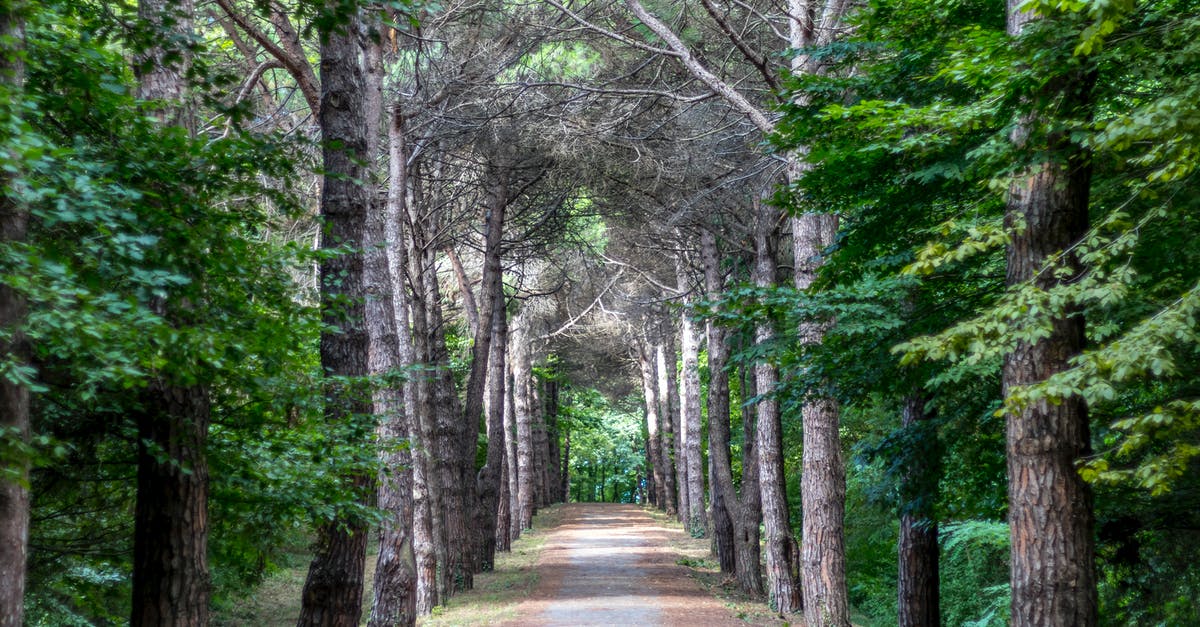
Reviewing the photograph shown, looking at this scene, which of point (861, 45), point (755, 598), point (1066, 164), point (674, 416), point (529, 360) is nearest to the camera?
point (1066, 164)

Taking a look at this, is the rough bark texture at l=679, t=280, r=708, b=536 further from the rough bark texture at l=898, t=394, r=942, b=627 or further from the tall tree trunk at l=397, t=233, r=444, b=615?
the rough bark texture at l=898, t=394, r=942, b=627

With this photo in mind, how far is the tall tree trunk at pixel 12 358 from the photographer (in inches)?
153

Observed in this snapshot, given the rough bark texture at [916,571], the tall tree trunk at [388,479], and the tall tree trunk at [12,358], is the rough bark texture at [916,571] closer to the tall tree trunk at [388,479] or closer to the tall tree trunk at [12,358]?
the tall tree trunk at [388,479]

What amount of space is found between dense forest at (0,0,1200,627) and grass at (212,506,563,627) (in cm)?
88

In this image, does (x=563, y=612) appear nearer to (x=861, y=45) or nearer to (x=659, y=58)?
(x=659, y=58)

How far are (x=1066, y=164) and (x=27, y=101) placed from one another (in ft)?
20.5

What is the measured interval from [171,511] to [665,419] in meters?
44.1

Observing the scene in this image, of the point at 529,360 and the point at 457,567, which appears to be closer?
the point at 457,567

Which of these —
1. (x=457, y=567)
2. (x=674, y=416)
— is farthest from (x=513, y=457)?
(x=457, y=567)

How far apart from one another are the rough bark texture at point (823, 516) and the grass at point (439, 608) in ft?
15.8

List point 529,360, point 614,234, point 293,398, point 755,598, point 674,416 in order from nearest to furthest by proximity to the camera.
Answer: point 293,398
point 755,598
point 614,234
point 529,360
point 674,416

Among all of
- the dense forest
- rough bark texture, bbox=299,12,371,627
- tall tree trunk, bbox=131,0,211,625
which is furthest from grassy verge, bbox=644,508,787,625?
tall tree trunk, bbox=131,0,211,625

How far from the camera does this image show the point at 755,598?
18.4m

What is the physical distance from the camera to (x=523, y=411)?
31422 mm
